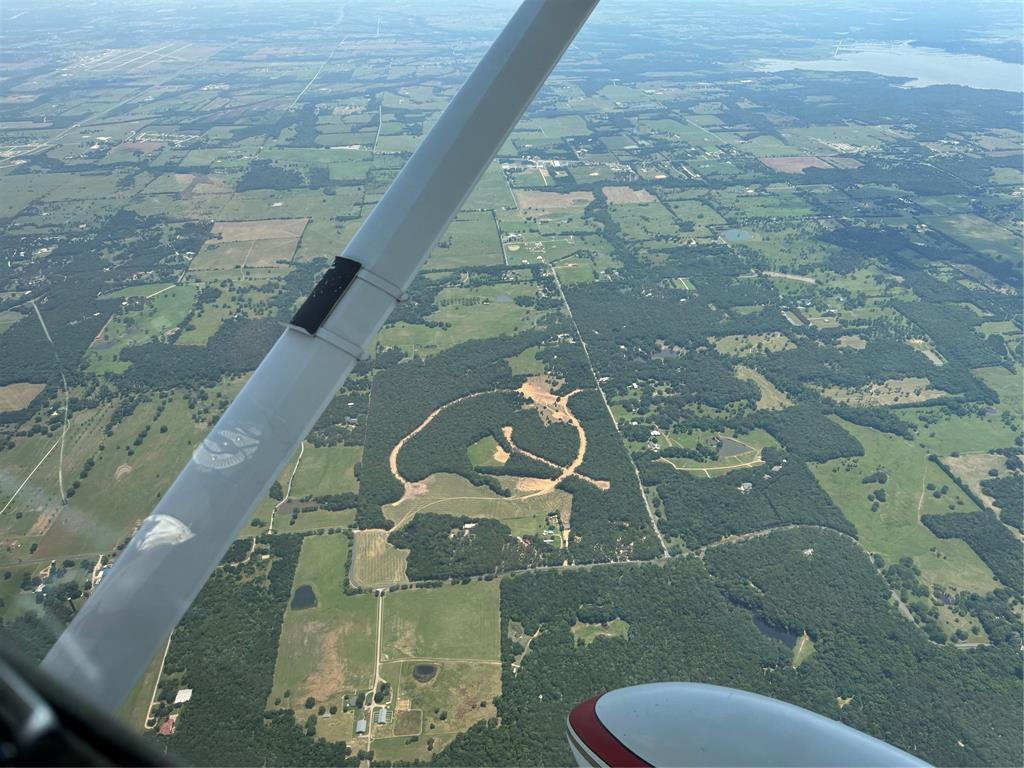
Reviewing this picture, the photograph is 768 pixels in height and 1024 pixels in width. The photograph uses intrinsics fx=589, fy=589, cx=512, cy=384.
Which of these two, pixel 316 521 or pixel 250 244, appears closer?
pixel 316 521

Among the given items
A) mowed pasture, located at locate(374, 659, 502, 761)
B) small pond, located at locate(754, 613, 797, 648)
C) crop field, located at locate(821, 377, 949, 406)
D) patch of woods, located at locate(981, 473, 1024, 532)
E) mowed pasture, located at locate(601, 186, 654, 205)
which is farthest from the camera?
mowed pasture, located at locate(601, 186, 654, 205)

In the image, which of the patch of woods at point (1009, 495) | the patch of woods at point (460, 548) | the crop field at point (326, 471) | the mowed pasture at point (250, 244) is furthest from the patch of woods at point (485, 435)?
the mowed pasture at point (250, 244)

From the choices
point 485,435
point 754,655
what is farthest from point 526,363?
point 754,655

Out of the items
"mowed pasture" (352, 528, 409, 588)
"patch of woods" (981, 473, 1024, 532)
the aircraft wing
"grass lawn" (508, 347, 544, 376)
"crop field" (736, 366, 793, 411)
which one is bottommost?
"patch of woods" (981, 473, 1024, 532)

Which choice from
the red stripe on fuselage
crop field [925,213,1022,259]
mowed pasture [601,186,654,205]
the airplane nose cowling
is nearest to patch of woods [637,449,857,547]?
the red stripe on fuselage

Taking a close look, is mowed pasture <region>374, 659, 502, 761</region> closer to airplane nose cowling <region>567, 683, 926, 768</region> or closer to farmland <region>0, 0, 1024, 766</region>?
farmland <region>0, 0, 1024, 766</region>

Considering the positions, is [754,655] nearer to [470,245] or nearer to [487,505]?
[487,505]

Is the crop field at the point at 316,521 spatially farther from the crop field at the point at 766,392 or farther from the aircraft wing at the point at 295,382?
the aircraft wing at the point at 295,382

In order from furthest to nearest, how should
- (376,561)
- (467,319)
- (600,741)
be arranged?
(467,319), (376,561), (600,741)
